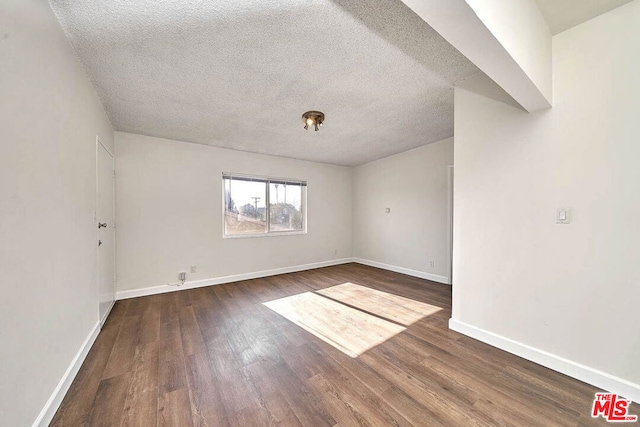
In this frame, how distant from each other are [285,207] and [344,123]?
234 centimetres

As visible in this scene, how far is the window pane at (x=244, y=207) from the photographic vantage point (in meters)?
4.30

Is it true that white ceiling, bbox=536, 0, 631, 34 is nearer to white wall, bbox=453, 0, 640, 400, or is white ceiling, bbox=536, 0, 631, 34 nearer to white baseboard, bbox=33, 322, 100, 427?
white wall, bbox=453, 0, 640, 400

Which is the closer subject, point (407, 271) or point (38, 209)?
point (38, 209)

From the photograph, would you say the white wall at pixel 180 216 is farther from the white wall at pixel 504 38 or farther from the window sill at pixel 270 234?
the white wall at pixel 504 38

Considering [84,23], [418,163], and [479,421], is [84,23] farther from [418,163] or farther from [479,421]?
[418,163]

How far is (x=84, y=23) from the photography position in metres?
1.53

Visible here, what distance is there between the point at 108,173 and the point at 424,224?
4.88 metres

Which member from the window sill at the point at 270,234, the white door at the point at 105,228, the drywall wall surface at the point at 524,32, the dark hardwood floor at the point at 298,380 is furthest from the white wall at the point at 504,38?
the window sill at the point at 270,234

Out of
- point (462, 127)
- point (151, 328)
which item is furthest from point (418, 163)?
point (151, 328)

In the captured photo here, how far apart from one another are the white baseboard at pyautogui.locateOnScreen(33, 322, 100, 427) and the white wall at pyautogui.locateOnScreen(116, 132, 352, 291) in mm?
1542

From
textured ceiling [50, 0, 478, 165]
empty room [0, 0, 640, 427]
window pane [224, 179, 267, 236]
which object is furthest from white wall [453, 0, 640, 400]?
window pane [224, 179, 267, 236]

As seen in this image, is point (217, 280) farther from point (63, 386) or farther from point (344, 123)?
point (344, 123)

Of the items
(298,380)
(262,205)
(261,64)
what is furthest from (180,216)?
(298,380)

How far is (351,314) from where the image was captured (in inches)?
112
